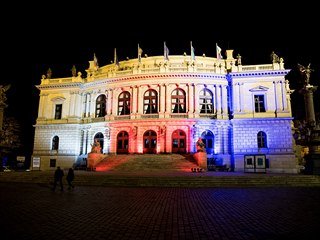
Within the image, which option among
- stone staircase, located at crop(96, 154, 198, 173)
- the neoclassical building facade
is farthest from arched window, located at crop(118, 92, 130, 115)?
stone staircase, located at crop(96, 154, 198, 173)

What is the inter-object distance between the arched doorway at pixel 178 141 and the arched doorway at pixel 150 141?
284 centimetres

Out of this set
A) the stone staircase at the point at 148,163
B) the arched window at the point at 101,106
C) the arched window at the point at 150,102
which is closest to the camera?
the stone staircase at the point at 148,163

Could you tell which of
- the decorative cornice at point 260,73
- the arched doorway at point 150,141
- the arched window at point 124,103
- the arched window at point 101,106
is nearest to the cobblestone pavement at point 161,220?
the arched doorway at point 150,141

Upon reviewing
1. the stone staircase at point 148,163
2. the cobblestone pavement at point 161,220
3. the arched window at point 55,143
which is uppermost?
the arched window at point 55,143

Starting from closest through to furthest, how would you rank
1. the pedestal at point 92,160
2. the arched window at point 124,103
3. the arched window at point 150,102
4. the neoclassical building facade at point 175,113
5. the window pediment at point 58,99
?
the pedestal at point 92,160 < the neoclassical building facade at point 175,113 < the arched window at point 150,102 < the arched window at point 124,103 < the window pediment at point 58,99

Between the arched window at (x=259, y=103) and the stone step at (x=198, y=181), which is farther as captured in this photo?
the arched window at (x=259, y=103)

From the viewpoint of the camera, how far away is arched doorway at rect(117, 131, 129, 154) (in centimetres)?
3819

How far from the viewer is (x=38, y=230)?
7055 millimetres

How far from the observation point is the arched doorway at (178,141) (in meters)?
36.6

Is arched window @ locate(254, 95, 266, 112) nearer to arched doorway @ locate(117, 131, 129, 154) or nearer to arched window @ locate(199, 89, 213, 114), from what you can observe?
arched window @ locate(199, 89, 213, 114)

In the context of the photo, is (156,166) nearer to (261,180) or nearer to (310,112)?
(261,180)

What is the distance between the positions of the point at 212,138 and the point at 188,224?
29.8m

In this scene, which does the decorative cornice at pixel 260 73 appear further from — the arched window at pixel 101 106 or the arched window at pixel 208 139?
the arched window at pixel 101 106

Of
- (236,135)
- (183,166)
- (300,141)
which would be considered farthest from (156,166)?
(300,141)
